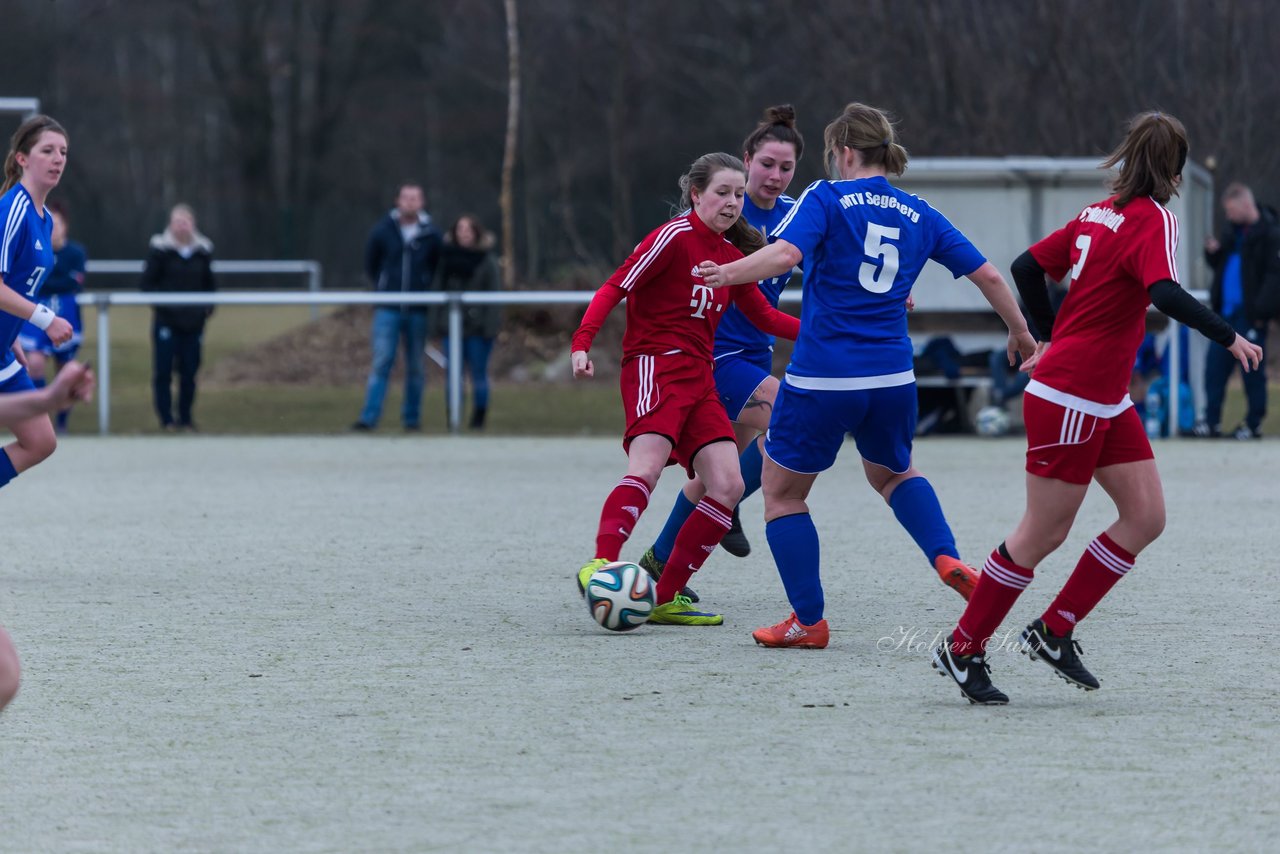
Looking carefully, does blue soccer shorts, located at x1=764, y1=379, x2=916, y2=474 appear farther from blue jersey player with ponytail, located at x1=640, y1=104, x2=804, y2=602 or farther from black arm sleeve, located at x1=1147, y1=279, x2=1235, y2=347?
black arm sleeve, located at x1=1147, y1=279, x2=1235, y2=347

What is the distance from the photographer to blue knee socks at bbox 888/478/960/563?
623cm

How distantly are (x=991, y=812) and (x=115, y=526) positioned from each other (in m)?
6.67

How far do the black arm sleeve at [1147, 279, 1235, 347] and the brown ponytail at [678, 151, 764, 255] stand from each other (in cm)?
185

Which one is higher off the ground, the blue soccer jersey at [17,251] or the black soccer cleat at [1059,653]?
the blue soccer jersey at [17,251]

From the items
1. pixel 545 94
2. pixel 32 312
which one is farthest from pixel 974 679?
pixel 545 94

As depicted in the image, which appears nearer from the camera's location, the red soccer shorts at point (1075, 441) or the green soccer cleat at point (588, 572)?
the red soccer shorts at point (1075, 441)

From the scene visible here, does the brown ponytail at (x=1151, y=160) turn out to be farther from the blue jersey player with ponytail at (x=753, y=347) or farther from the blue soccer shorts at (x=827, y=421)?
the blue jersey player with ponytail at (x=753, y=347)

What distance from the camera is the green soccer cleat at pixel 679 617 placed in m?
6.55

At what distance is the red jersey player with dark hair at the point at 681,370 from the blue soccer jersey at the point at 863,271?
2.14 feet

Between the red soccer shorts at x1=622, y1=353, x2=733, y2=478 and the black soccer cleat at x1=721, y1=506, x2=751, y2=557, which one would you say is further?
the black soccer cleat at x1=721, y1=506, x2=751, y2=557

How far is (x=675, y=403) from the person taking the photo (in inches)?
253

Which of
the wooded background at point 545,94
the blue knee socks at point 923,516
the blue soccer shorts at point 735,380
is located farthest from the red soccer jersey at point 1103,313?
the wooded background at point 545,94

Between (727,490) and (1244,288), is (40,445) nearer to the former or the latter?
(727,490)

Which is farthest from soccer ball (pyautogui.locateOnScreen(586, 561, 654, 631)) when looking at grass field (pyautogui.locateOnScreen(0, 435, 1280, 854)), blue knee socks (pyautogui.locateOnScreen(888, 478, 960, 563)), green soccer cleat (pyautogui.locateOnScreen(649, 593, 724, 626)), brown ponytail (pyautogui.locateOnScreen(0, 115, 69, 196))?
brown ponytail (pyautogui.locateOnScreen(0, 115, 69, 196))
